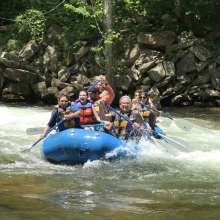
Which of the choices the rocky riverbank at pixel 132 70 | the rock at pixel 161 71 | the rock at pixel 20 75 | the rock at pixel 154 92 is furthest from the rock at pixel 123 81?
the rock at pixel 20 75

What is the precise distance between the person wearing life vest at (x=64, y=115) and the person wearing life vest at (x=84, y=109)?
0.31 ft

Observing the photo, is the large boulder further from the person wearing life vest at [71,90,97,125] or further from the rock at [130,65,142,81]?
the person wearing life vest at [71,90,97,125]

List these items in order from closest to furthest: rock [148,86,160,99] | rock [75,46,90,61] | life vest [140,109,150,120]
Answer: life vest [140,109,150,120]
rock [148,86,160,99]
rock [75,46,90,61]

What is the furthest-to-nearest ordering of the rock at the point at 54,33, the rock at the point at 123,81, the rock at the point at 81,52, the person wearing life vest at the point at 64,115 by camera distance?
the rock at the point at 54,33
the rock at the point at 81,52
the rock at the point at 123,81
the person wearing life vest at the point at 64,115

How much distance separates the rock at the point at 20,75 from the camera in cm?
1695

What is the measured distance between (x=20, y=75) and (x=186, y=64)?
17.3 ft

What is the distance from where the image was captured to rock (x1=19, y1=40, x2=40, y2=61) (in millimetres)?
17391

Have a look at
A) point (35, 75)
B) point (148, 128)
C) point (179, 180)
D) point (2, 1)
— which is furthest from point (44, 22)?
point (179, 180)

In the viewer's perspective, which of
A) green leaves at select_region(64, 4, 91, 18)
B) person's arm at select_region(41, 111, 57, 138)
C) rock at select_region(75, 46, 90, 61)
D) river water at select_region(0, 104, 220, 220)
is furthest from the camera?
rock at select_region(75, 46, 90, 61)

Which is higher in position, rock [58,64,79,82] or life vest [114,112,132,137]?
rock [58,64,79,82]

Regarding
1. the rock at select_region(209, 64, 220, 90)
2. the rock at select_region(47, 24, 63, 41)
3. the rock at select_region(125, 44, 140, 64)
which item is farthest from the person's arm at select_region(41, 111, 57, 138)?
the rock at select_region(47, 24, 63, 41)

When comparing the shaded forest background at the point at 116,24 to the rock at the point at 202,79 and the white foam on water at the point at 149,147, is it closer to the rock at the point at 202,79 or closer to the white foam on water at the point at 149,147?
the rock at the point at 202,79

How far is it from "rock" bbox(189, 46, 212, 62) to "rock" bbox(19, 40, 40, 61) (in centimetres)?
516

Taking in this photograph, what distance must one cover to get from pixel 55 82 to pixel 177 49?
12.9ft
